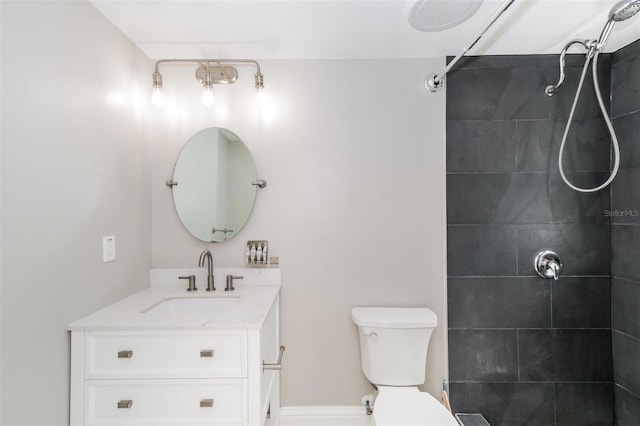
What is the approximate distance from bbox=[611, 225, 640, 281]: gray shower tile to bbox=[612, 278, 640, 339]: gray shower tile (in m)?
0.05

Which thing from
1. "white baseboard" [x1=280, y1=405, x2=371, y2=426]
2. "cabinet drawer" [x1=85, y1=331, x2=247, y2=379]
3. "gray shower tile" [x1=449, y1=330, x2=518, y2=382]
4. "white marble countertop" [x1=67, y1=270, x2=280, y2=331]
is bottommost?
"white baseboard" [x1=280, y1=405, x2=371, y2=426]

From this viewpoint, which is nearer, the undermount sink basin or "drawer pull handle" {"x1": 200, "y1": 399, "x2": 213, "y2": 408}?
"drawer pull handle" {"x1": 200, "y1": 399, "x2": 213, "y2": 408}

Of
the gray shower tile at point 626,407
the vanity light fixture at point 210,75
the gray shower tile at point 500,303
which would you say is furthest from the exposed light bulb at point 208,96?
the gray shower tile at point 626,407

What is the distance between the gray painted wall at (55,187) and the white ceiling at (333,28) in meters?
0.20

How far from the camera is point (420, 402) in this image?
153 centimetres

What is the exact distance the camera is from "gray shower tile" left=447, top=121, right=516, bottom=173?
1.79m

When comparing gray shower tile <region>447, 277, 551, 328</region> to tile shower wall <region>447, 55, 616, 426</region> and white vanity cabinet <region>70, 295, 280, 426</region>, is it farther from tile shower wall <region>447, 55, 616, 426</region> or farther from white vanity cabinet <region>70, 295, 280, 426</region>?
white vanity cabinet <region>70, 295, 280, 426</region>

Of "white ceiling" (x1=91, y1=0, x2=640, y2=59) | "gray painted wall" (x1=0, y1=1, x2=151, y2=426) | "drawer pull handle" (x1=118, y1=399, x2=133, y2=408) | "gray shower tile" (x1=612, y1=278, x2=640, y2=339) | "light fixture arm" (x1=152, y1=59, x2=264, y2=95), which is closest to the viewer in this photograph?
"gray painted wall" (x1=0, y1=1, x2=151, y2=426)

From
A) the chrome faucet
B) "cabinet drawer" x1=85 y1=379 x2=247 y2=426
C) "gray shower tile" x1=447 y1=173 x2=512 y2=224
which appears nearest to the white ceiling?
"gray shower tile" x1=447 y1=173 x2=512 y2=224

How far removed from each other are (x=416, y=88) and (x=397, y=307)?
130cm

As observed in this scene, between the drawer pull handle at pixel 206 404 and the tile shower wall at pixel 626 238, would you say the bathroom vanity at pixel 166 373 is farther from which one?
the tile shower wall at pixel 626 238

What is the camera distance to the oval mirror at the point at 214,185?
1.81 meters

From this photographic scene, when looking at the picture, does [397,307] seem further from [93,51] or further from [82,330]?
[93,51]

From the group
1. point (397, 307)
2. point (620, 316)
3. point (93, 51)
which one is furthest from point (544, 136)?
point (93, 51)
